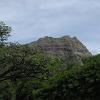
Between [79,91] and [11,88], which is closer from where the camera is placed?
[79,91]

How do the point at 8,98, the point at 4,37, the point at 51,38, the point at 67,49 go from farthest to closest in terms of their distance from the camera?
the point at 51,38, the point at 67,49, the point at 8,98, the point at 4,37

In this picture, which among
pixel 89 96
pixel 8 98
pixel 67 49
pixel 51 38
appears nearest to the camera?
pixel 89 96

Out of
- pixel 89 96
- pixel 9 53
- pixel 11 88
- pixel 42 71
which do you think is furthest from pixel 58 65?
pixel 11 88

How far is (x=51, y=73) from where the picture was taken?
30781 mm

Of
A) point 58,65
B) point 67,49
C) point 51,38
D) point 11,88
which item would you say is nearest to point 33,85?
point 11,88

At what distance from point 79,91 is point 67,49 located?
300 feet

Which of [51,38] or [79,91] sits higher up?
[51,38]

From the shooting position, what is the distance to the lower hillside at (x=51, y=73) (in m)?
24.2

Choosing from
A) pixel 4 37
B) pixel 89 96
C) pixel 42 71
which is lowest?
pixel 89 96

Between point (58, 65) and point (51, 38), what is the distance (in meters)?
98.0

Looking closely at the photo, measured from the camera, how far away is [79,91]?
24.6 meters

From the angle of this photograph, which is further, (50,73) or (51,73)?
(51,73)

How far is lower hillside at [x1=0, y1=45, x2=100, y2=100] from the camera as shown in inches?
951

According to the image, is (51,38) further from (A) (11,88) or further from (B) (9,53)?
(B) (9,53)
